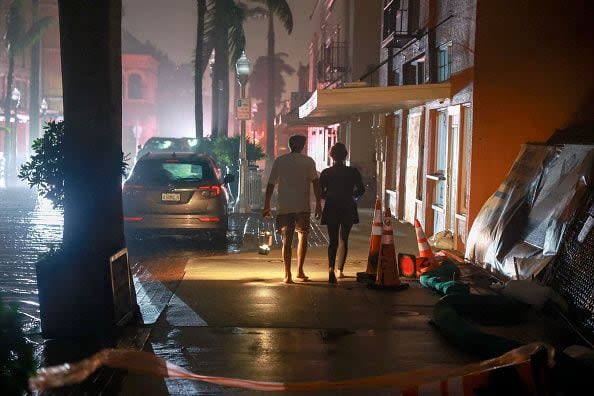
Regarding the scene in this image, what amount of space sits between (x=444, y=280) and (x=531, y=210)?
1.64 meters

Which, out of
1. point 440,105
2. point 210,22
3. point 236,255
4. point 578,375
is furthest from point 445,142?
point 210,22

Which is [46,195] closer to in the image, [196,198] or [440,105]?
[196,198]

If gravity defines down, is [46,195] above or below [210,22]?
below

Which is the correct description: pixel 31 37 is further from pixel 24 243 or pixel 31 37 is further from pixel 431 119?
pixel 431 119

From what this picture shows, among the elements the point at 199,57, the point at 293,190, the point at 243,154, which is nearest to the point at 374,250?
the point at 293,190

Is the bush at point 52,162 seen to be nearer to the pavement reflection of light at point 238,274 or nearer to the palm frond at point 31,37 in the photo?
the pavement reflection of light at point 238,274

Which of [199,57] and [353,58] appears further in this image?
[199,57]

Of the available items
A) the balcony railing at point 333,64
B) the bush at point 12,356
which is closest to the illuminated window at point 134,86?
the balcony railing at point 333,64

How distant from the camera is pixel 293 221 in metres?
10.6

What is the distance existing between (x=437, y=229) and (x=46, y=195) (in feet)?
30.8

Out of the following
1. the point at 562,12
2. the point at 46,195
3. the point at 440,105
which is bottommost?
the point at 46,195

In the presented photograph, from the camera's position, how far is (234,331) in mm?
7934

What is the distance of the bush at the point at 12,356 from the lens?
3.82 meters

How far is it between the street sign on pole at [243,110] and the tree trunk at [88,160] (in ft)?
46.7
